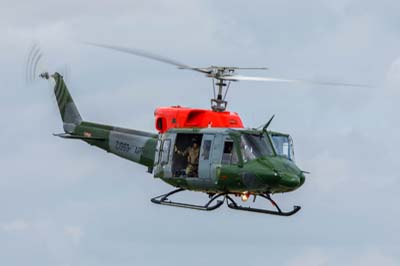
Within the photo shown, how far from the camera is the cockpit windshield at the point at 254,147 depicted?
142 ft

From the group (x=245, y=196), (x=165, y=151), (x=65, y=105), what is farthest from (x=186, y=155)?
(x=65, y=105)

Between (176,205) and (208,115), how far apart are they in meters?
3.25

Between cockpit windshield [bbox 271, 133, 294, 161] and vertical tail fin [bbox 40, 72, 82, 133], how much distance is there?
10.3 metres

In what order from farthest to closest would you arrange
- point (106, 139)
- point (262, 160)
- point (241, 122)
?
point (106, 139), point (241, 122), point (262, 160)

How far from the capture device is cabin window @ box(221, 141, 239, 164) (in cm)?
4331

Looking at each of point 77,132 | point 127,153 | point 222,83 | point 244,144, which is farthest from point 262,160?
point 77,132

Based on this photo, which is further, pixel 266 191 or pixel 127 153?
pixel 127 153

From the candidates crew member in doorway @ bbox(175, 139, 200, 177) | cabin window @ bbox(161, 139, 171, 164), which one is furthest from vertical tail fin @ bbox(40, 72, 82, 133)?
crew member in doorway @ bbox(175, 139, 200, 177)

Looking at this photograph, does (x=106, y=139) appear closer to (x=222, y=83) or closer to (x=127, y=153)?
(x=127, y=153)

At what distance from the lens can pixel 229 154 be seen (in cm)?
4347

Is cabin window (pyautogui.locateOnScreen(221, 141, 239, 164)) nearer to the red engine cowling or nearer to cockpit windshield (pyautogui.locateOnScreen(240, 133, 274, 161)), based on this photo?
cockpit windshield (pyautogui.locateOnScreen(240, 133, 274, 161))

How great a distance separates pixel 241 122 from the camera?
151 ft

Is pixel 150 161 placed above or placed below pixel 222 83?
below

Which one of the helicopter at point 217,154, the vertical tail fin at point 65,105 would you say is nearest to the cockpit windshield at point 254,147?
the helicopter at point 217,154
